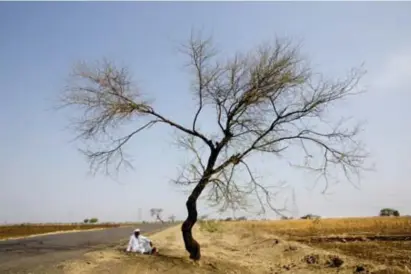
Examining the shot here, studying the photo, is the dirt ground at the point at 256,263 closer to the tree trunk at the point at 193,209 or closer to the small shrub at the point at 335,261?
the small shrub at the point at 335,261

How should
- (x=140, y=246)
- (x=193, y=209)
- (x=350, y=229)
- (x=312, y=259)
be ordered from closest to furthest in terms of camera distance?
(x=193, y=209), (x=140, y=246), (x=312, y=259), (x=350, y=229)

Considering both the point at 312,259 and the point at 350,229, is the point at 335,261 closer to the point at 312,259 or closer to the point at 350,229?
the point at 312,259

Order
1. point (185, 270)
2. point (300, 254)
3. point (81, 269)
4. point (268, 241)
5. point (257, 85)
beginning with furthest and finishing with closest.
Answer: point (268, 241)
point (300, 254)
point (257, 85)
point (185, 270)
point (81, 269)

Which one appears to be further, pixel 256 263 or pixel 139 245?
pixel 256 263

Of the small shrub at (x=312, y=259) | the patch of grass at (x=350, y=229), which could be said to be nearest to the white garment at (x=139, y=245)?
the small shrub at (x=312, y=259)

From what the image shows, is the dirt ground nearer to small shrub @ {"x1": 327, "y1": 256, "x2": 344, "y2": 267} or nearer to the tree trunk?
small shrub @ {"x1": 327, "y1": 256, "x2": 344, "y2": 267}

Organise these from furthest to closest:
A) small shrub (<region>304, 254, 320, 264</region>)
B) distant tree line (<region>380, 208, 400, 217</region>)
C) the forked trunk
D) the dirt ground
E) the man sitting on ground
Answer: distant tree line (<region>380, 208, 400, 217</region>)
small shrub (<region>304, 254, 320, 264</region>)
the man sitting on ground
the forked trunk
the dirt ground

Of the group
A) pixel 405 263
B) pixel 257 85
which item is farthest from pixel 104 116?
pixel 405 263

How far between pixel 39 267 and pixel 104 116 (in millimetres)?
6161

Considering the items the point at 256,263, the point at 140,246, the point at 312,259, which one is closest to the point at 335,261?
the point at 312,259

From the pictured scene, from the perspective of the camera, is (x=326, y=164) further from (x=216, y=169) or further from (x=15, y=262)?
(x=15, y=262)

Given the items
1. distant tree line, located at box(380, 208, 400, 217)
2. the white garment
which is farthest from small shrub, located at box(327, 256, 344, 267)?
distant tree line, located at box(380, 208, 400, 217)

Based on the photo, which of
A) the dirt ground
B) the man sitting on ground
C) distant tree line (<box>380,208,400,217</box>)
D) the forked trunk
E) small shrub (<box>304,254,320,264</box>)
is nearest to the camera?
the dirt ground

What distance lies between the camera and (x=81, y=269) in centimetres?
1589
